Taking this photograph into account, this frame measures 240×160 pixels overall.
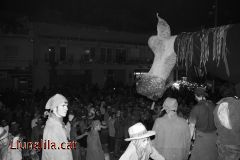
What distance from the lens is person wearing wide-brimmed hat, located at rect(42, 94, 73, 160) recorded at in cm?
367

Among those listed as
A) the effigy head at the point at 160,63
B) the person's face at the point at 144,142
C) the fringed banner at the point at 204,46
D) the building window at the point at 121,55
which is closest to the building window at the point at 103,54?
the building window at the point at 121,55

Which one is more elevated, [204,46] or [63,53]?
[63,53]

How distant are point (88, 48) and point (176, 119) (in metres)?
27.2

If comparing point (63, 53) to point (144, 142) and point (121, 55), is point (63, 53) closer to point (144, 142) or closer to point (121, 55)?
point (121, 55)

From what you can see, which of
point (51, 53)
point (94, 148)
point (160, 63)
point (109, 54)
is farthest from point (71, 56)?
point (160, 63)

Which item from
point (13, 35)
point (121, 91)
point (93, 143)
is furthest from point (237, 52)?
point (13, 35)

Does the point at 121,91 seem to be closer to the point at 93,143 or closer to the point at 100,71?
the point at 100,71

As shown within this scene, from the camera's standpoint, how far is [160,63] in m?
2.77

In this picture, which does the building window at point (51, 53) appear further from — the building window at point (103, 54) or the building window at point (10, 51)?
the building window at point (103, 54)

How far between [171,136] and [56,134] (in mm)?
1676

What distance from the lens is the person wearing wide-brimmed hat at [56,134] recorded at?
3.67 metres

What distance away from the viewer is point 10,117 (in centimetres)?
1138

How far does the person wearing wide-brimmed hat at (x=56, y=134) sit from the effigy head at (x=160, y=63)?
146 centimetres

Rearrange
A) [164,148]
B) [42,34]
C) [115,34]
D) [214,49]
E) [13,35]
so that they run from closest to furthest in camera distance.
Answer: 1. [214,49]
2. [164,148]
3. [13,35]
4. [42,34]
5. [115,34]
